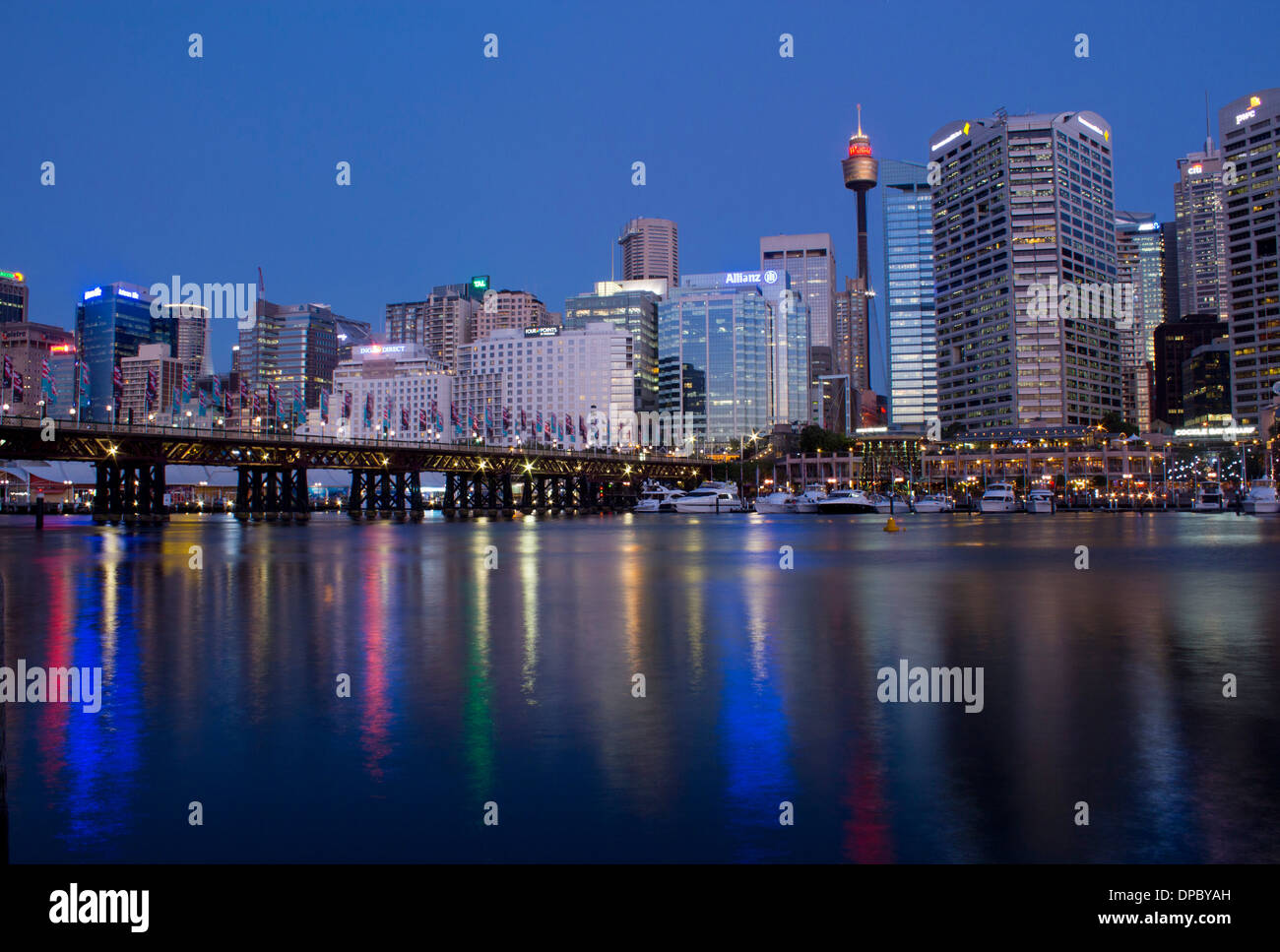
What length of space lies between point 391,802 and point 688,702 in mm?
4394

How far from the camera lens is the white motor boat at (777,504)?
136 meters

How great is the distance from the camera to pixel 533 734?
32.5 feet

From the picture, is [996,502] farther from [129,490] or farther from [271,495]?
[129,490]

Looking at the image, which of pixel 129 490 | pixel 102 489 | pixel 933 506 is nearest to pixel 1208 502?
pixel 933 506

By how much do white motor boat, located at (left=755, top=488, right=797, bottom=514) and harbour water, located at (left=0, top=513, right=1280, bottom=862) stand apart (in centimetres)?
11319

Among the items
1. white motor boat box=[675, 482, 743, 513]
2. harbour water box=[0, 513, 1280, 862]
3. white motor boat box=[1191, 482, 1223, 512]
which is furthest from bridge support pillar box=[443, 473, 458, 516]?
harbour water box=[0, 513, 1280, 862]

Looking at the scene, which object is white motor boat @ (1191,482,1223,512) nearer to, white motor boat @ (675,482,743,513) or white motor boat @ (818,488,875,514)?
white motor boat @ (818,488,875,514)

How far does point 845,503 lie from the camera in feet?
396

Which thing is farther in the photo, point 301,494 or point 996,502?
point 996,502

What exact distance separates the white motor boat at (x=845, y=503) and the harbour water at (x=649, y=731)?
325ft

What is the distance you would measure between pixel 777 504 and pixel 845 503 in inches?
799

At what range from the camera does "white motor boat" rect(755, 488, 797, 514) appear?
446 feet

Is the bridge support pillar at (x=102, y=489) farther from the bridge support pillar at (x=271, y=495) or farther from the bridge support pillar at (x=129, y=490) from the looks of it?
the bridge support pillar at (x=271, y=495)

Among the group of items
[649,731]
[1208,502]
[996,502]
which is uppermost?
[649,731]
